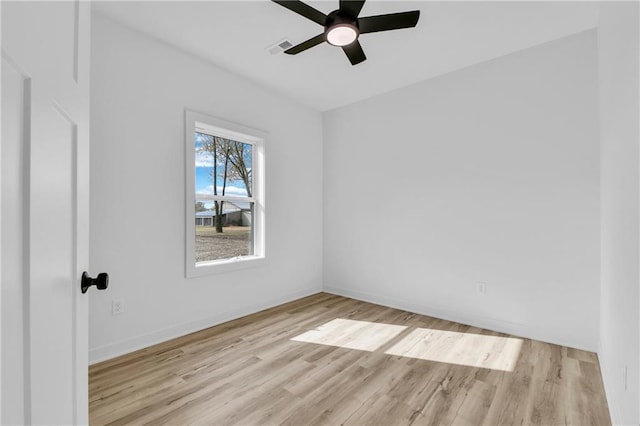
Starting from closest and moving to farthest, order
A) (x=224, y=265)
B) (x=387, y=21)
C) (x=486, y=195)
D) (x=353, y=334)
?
1. (x=387, y=21)
2. (x=353, y=334)
3. (x=486, y=195)
4. (x=224, y=265)

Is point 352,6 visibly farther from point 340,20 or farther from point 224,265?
point 224,265

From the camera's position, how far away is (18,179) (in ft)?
1.71

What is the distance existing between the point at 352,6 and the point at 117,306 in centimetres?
284

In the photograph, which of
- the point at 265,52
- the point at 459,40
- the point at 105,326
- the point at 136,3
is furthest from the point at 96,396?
the point at 459,40

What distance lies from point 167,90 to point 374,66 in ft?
6.73

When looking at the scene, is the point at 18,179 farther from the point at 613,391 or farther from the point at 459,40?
the point at 459,40

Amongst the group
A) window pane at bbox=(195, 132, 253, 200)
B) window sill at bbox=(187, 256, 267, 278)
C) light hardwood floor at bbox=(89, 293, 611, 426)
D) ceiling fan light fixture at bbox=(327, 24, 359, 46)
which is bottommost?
light hardwood floor at bbox=(89, 293, 611, 426)

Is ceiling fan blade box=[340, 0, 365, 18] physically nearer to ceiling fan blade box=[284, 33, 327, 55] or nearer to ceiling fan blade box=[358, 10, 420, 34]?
ceiling fan blade box=[358, 10, 420, 34]

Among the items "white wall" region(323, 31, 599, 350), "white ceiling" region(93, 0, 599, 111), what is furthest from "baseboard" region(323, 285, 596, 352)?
"white ceiling" region(93, 0, 599, 111)

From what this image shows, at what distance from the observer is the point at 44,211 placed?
2.08 feet

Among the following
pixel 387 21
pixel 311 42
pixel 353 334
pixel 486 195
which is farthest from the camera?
pixel 486 195

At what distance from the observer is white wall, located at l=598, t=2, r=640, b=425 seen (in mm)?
1190

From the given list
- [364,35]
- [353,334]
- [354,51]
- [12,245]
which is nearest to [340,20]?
[354,51]

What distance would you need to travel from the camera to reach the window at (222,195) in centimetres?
293
